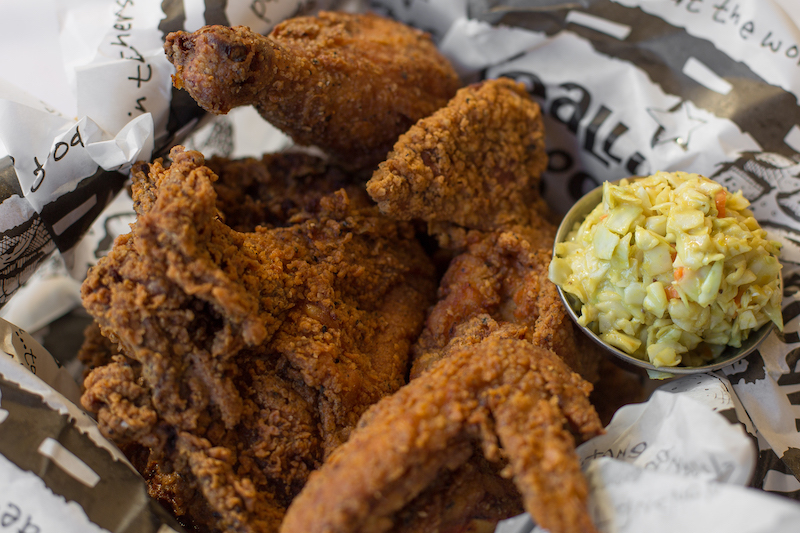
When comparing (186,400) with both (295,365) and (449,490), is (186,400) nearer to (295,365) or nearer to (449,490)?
(295,365)

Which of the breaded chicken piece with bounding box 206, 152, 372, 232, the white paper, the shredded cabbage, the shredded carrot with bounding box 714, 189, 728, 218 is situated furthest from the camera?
the breaded chicken piece with bounding box 206, 152, 372, 232

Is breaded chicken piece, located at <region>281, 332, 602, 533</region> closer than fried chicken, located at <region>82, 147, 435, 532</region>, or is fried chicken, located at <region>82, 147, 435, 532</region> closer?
breaded chicken piece, located at <region>281, 332, 602, 533</region>

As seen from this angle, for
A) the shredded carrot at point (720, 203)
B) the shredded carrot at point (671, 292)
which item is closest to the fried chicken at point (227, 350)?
the shredded carrot at point (671, 292)

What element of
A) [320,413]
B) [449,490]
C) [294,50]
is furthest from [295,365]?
[294,50]

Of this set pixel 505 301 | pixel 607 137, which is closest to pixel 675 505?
pixel 505 301

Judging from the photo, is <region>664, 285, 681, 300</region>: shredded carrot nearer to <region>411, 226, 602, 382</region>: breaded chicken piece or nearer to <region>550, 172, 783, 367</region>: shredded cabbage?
<region>550, 172, 783, 367</region>: shredded cabbage

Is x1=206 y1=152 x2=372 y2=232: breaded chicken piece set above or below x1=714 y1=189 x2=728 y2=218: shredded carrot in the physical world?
below

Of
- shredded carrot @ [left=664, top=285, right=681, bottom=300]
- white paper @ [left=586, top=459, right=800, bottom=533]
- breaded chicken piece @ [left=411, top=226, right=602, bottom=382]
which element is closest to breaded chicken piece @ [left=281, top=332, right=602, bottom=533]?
white paper @ [left=586, top=459, right=800, bottom=533]
